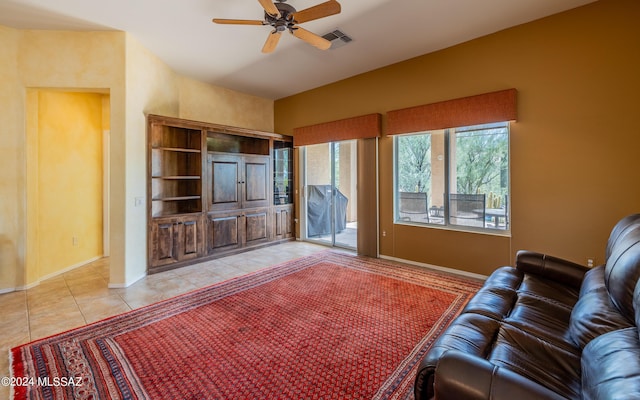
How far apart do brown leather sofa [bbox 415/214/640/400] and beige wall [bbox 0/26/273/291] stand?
3921 mm

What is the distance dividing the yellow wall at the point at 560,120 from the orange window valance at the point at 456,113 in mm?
141

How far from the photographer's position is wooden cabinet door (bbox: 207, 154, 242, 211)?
4855mm

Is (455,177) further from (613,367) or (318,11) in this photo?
(613,367)

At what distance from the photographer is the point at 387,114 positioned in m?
4.62

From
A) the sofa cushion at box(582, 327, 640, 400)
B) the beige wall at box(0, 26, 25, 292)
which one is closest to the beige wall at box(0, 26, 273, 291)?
the beige wall at box(0, 26, 25, 292)

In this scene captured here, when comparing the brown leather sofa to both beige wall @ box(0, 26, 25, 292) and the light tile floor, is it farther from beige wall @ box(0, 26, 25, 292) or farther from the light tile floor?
beige wall @ box(0, 26, 25, 292)

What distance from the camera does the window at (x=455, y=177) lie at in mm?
3768

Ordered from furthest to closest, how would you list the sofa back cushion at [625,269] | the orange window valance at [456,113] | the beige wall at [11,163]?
1. the orange window valance at [456,113]
2. the beige wall at [11,163]
3. the sofa back cushion at [625,269]

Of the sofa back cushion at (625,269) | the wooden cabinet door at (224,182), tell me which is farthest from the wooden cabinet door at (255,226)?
the sofa back cushion at (625,269)

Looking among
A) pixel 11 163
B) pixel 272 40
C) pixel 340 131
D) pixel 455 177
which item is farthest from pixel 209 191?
pixel 455 177

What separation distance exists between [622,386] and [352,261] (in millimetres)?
3770

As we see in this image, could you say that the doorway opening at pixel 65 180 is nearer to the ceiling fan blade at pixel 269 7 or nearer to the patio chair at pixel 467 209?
the ceiling fan blade at pixel 269 7

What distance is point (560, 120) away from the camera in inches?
128

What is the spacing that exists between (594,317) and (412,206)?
315cm
